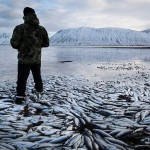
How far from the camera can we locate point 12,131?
19.6 feet

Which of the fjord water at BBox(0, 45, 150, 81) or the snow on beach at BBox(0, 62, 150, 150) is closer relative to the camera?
the snow on beach at BBox(0, 62, 150, 150)

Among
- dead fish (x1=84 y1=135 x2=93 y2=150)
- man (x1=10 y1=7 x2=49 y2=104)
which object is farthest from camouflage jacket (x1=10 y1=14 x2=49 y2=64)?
dead fish (x1=84 y1=135 x2=93 y2=150)

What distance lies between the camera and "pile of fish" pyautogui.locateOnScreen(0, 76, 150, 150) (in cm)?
529

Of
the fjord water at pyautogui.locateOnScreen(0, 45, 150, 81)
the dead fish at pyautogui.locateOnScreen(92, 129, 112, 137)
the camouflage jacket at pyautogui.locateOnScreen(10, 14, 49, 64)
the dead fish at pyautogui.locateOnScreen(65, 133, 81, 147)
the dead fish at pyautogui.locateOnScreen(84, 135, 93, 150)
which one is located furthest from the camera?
the fjord water at pyautogui.locateOnScreen(0, 45, 150, 81)

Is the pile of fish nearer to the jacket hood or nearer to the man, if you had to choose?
the man

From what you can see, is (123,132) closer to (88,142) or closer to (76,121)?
(88,142)

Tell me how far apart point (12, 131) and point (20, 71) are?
2767 mm

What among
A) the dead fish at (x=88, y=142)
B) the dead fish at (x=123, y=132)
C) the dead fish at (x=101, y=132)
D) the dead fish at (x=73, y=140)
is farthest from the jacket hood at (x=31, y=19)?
the dead fish at (x=123, y=132)

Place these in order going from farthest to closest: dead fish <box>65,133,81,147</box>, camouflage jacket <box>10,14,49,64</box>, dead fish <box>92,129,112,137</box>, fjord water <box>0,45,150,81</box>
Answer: fjord water <box>0,45,150,81</box> → camouflage jacket <box>10,14,49,64</box> → dead fish <box>92,129,112,137</box> → dead fish <box>65,133,81,147</box>

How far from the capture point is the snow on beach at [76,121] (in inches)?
210

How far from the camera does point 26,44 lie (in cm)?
830

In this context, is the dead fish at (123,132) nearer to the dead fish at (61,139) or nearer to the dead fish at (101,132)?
the dead fish at (101,132)

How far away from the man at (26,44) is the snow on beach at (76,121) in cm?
75

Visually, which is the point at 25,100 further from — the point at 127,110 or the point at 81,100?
the point at 127,110
